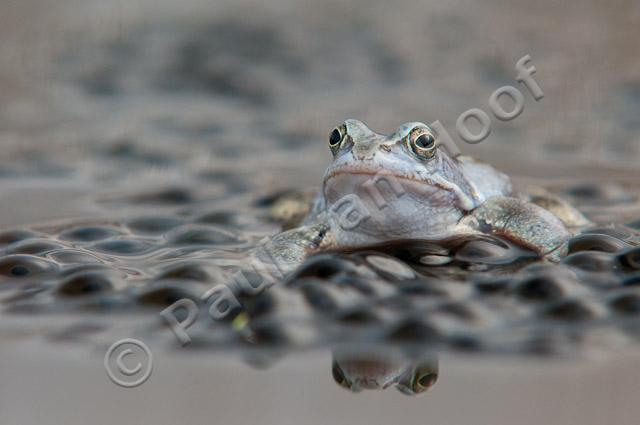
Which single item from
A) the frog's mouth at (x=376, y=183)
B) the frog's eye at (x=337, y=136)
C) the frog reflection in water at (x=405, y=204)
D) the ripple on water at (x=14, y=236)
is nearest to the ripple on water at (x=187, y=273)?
the frog reflection in water at (x=405, y=204)

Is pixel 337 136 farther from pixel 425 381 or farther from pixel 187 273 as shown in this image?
pixel 425 381

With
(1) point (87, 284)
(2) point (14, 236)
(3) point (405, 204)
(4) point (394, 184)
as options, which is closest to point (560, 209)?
(3) point (405, 204)

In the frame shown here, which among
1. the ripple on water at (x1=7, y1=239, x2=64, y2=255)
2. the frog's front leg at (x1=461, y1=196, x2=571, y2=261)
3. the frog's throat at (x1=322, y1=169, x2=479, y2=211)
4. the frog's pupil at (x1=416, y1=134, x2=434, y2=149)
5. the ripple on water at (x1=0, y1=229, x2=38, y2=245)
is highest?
the ripple on water at (x1=0, y1=229, x2=38, y2=245)

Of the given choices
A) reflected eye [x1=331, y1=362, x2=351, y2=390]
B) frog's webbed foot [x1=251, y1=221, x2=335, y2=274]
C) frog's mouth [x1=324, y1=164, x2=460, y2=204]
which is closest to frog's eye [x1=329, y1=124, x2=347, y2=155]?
frog's mouth [x1=324, y1=164, x2=460, y2=204]

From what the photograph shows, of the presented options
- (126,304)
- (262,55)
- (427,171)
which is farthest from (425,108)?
(126,304)

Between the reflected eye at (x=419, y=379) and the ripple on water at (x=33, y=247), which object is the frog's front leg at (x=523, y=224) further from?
the ripple on water at (x=33, y=247)

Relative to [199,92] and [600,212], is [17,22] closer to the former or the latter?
[199,92]

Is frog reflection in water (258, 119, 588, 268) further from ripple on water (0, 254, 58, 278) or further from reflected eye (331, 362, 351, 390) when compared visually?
ripple on water (0, 254, 58, 278)
